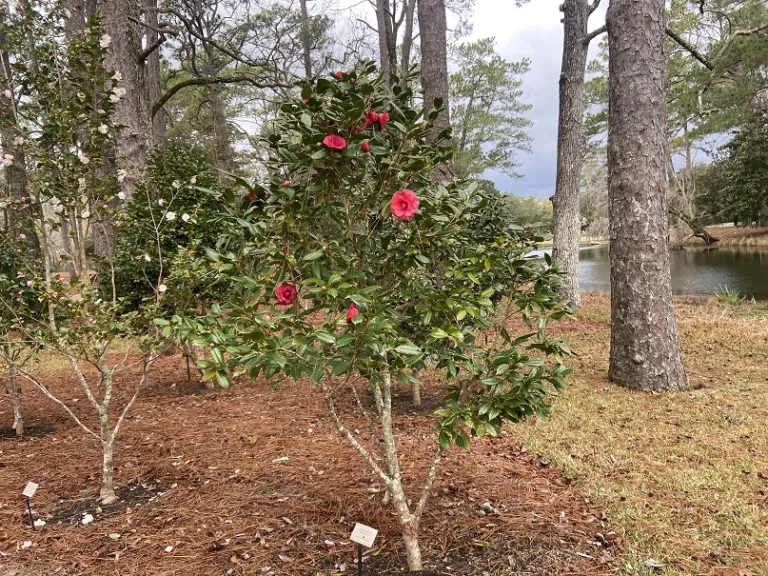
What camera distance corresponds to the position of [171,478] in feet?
9.60

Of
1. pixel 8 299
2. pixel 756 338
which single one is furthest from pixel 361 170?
pixel 756 338

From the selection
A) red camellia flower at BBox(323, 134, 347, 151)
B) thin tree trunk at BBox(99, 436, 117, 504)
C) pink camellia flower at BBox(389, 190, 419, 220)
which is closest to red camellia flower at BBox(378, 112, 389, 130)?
red camellia flower at BBox(323, 134, 347, 151)

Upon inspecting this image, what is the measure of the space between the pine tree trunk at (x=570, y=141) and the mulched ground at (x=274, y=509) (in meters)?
5.74

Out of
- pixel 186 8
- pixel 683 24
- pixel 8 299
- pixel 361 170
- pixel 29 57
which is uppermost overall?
pixel 683 24

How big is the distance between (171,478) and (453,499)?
67.7 inches

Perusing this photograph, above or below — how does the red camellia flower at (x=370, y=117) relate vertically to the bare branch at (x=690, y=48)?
below

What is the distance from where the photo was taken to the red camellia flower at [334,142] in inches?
62.2

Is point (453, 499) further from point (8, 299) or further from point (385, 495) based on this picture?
point (8, 299)

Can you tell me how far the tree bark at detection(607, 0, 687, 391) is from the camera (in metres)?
4.24

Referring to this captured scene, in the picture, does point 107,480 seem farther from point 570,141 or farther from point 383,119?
point 570,141

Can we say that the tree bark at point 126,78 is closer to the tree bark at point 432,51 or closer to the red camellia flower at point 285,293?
the tree bark at point 432,51

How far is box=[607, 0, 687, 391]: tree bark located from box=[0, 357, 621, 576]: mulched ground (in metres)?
1.81

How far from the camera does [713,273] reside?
16.2m

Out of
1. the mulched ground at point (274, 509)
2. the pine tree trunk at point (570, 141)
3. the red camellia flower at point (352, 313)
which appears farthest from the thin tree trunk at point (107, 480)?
the pine tree trunk at point (570, 141)
